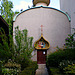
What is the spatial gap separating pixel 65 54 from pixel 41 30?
7.66 metres

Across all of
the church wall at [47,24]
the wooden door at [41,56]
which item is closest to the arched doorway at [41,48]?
the wooden door at [41,56]

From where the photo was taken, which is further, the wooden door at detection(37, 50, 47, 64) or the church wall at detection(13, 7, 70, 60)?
the church wall at detection(13, 7, 70, 60)

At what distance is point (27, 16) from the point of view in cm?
1544

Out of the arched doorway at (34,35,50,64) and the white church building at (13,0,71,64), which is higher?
the white church building at (13,0,71,64)

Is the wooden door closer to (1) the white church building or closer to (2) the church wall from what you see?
(1) the white church building

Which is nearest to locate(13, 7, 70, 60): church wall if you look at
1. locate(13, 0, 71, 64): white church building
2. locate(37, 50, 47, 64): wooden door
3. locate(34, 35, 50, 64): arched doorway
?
locate(13, 0, 71, 64): white church building

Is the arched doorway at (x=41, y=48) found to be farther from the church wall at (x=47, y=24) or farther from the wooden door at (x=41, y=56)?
the church wall at (x=47, y=24)

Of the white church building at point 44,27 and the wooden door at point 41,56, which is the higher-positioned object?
the white church building at point 44,27

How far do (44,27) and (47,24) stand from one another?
581mm

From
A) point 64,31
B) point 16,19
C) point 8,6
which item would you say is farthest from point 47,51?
point 8,6

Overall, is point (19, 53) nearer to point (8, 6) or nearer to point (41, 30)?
point (41, 30)

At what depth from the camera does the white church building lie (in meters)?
14.6

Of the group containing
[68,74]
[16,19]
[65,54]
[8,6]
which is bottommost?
[68,74]

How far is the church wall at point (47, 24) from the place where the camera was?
48.6ft
